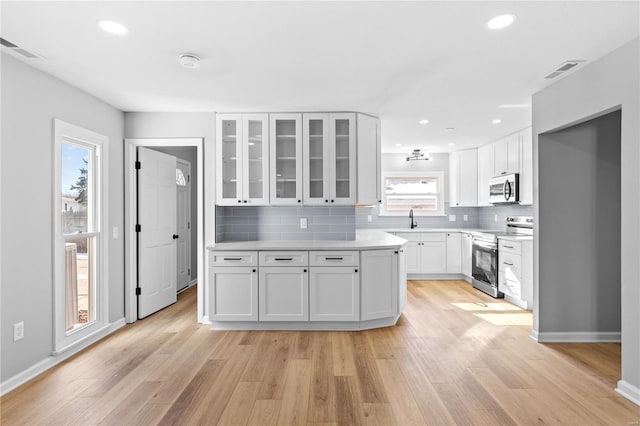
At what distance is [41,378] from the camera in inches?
108

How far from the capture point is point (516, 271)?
4715mm

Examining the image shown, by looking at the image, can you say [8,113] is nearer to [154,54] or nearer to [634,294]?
[154,54]

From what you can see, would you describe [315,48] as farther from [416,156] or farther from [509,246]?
[416,156]

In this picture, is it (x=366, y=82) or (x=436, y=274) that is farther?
(x=436, y=274)

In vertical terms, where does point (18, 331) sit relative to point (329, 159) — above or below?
below

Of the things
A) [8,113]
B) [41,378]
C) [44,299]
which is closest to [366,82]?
[8,113]

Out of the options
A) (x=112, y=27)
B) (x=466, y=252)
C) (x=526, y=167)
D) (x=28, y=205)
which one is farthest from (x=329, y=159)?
(x=466, y=252)

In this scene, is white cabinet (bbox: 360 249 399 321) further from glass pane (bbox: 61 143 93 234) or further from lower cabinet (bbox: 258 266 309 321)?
glass pane (bbox: 61 143 93 234)

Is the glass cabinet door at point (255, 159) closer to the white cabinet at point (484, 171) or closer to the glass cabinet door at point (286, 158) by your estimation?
the glass cabinet door at point (286, 158)

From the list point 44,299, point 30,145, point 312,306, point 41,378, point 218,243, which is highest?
point 30,145

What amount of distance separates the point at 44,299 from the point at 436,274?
560 centimetres

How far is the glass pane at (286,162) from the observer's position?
13.7 ft

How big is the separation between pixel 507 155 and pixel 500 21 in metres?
3.76

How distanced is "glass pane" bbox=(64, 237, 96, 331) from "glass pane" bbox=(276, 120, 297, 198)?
6.62 feet
